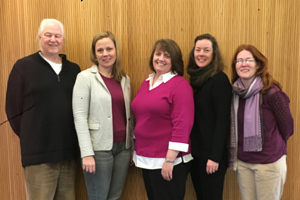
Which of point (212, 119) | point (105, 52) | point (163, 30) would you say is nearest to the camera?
point (212, 119)

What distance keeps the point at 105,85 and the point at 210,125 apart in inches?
32.6

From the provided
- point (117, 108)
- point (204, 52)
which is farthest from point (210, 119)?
point (117, 108)

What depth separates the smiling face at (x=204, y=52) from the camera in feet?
5.29

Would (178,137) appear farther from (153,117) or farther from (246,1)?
(246,1)

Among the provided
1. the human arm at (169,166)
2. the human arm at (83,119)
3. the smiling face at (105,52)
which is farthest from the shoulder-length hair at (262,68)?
the human arm at (83,119)

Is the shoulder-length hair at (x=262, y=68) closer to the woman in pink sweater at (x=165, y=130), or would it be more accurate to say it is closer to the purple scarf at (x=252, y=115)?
the purple scarf at (x=252, y=115)

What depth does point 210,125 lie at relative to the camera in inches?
60.6

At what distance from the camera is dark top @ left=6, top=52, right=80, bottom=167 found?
1.58 m

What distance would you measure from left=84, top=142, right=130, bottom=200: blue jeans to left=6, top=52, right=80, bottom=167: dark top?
0.26m

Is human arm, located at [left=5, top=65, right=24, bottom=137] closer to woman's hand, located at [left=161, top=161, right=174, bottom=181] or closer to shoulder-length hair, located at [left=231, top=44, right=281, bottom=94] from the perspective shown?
woman's hand, located at [left=161, top=161, right=174, bottom=181]

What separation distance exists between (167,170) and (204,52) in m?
Result: 0.89

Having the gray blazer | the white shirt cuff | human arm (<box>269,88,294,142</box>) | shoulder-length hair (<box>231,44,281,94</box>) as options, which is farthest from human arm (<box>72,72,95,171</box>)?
human arm (<box>269,88,294,142</box>)

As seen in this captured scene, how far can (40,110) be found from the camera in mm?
1580

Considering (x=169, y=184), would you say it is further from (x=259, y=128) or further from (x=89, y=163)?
(x=259, y=128)
